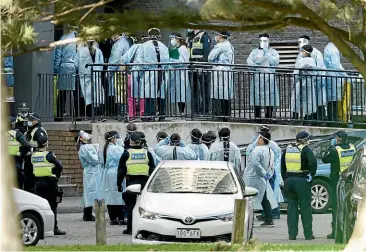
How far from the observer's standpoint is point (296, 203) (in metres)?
20.1

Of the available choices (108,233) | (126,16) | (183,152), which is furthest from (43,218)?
(126,16)

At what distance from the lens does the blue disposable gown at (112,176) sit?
22.8m

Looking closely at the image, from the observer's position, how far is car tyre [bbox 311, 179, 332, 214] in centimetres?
2289

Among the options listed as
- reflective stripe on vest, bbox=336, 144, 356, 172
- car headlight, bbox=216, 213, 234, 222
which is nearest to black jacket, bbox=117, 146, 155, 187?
reflective stripe on vest, bbox=336, 144, 356, 172

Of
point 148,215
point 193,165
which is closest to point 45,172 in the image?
point 193,165

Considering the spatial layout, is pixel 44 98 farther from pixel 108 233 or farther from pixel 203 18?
pixel 203 18

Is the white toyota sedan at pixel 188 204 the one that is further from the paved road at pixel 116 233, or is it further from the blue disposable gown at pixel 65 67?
the blue disposable gown at pixel 65 67

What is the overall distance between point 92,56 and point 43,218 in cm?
859

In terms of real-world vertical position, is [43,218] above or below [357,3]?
below

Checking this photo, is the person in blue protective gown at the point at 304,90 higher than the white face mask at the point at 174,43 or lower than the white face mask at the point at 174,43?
lower

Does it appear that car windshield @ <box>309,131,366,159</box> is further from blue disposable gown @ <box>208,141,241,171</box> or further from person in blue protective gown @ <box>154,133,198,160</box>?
person in blue protective gown @ <box>154,133,198,160</box>

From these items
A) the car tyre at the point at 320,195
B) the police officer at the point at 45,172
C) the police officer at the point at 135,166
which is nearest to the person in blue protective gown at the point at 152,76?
the car tyre at the point at 320,195

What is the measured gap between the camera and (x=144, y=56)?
2647cm

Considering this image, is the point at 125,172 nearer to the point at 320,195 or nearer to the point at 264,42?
the point at 320,195
